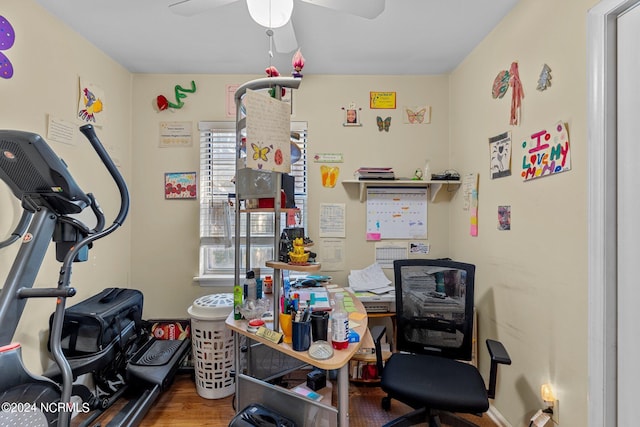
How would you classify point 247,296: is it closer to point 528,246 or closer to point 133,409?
point 133,409

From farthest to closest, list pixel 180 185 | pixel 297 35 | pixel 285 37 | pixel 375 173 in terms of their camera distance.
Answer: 1. pixel 180 185
2. pixel 375 173
3. pixel 297 35
4. pixel 285 37

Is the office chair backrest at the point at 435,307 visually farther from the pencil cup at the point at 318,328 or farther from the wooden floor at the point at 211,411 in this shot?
the pencil cup at the point at 318,328

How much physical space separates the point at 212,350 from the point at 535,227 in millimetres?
2150

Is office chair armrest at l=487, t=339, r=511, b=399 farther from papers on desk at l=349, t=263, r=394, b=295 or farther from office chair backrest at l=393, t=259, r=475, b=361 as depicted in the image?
papers on desk at l=349, t=263, r=394, b=295

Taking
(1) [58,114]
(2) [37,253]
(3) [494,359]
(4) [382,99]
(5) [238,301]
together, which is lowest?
(3) [494,359]

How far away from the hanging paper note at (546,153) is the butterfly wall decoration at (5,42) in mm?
2758

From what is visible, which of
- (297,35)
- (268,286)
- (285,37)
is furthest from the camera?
(268,286)

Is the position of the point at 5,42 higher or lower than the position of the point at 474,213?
higher

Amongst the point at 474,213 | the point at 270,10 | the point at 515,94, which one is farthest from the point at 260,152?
the point at 474,213

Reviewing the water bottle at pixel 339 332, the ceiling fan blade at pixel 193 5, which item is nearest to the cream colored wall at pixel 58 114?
the ceiling fan blade at pixel 193 5

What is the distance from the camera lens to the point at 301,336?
4.03 ft

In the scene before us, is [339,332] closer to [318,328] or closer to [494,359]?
[318,328]

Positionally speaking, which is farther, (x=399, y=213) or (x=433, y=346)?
(x=399, y=213)

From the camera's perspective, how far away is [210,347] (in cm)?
207
